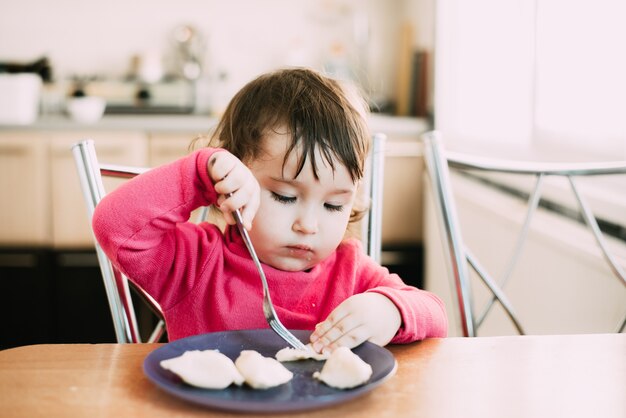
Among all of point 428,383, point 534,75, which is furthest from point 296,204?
point 534,75

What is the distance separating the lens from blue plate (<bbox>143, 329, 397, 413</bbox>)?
57cm

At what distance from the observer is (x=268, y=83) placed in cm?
104

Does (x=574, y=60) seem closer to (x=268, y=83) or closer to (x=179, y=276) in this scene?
(x=268, y=83)

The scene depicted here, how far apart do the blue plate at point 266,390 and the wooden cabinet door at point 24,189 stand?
93.9 inches

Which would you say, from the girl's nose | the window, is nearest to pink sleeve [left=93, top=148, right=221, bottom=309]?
the girl's nose

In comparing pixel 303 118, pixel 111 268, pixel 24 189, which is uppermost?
pixel 303 118

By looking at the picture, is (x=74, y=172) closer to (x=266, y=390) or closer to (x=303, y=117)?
(x=303, y=117)

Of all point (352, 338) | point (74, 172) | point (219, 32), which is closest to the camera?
point (352, 338)

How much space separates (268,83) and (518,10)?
1335mm

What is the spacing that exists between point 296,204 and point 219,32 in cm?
271

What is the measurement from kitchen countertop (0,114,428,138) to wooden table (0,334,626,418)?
218cm

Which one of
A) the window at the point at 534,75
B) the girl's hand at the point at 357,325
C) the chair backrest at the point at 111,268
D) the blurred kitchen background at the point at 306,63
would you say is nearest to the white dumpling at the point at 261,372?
the girl's hand at the point at 357,325

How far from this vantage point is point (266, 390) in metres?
0.62

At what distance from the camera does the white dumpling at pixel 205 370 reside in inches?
23.7
